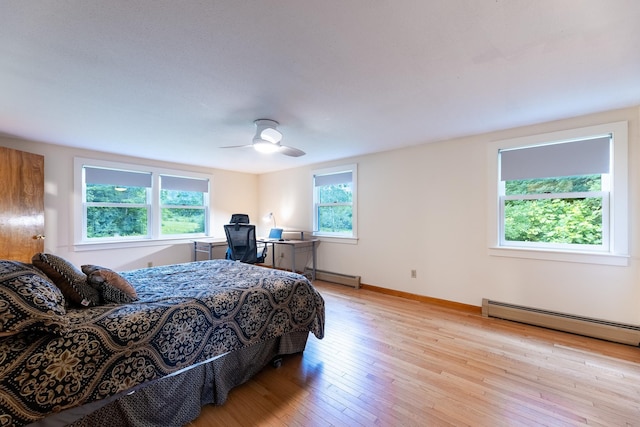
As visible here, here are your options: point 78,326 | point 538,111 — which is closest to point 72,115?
point 78,326

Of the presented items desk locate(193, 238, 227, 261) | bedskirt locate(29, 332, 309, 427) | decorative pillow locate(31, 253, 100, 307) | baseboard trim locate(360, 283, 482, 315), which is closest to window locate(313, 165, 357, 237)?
baseboard trim locate(360, 283, 482, 315)

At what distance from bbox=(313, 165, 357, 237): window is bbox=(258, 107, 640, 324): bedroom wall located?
17 cm

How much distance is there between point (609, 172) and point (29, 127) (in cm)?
620

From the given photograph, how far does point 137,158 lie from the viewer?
14.9 ft

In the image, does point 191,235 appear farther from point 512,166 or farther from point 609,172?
point 609,172

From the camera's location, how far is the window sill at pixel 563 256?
2.58 m

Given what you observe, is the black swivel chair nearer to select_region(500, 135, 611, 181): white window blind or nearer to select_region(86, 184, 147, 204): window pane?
select_region(86, 184, 147, 204): window pane

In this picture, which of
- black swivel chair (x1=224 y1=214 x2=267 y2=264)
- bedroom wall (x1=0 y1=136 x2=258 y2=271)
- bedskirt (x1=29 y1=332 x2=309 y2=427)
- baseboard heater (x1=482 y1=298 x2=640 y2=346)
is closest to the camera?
bedskirt (x1=29 y1=332 x2=309 y2=427)

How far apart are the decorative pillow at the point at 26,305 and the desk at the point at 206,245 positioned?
365cm

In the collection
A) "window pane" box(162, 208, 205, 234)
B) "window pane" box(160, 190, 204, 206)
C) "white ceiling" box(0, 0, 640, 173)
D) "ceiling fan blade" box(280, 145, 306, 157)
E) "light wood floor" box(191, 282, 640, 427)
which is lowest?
"light wood floor" box(191, 282, 640, 427)

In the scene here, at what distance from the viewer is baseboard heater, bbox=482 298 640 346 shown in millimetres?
2498

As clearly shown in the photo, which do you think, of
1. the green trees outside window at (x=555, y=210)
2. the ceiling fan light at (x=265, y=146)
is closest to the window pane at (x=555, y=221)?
the green trees outside window at (x=555, y=210)

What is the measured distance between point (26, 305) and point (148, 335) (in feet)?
1.67

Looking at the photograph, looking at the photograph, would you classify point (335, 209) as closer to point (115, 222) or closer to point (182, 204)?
point (182, 204)
